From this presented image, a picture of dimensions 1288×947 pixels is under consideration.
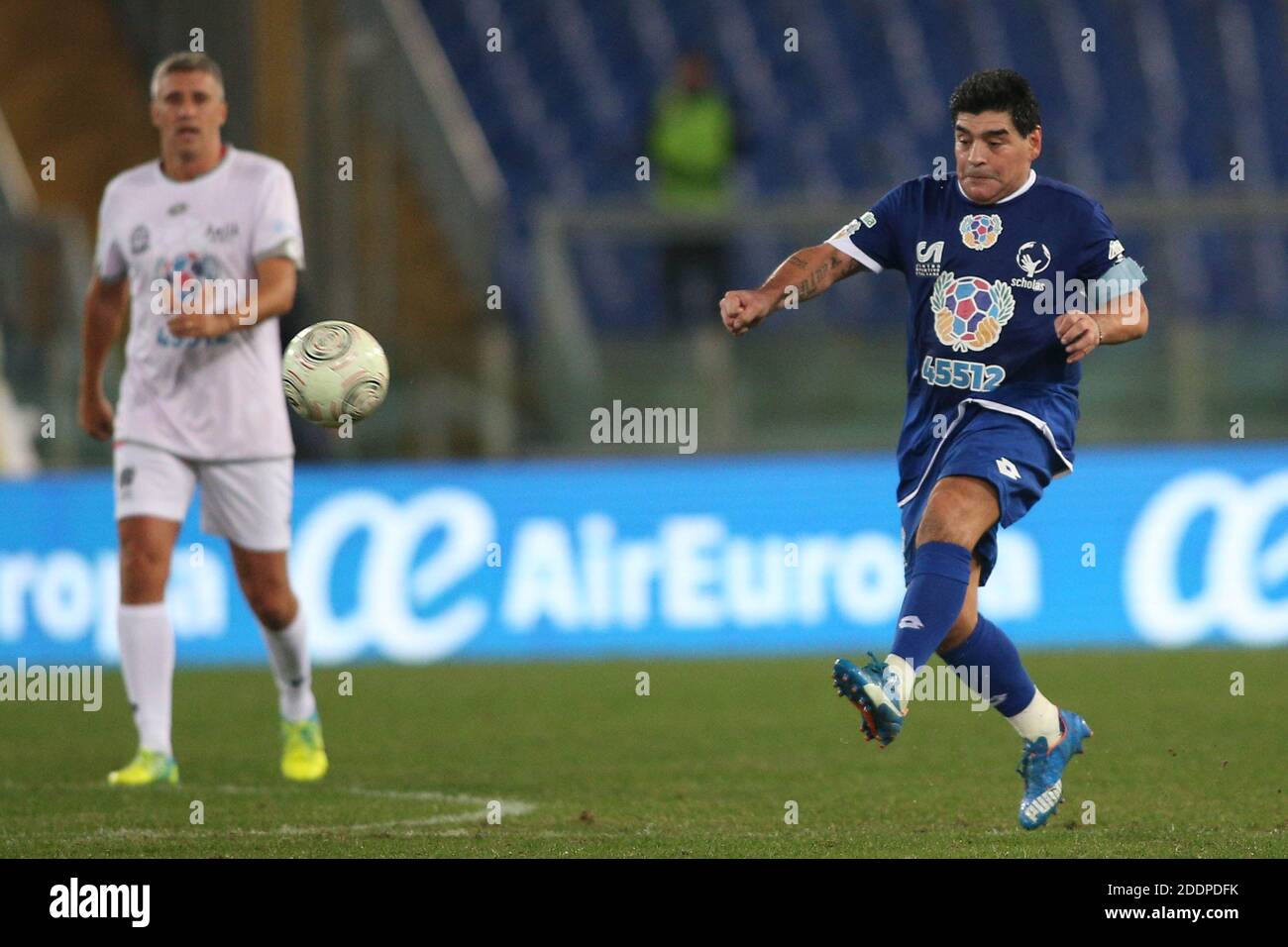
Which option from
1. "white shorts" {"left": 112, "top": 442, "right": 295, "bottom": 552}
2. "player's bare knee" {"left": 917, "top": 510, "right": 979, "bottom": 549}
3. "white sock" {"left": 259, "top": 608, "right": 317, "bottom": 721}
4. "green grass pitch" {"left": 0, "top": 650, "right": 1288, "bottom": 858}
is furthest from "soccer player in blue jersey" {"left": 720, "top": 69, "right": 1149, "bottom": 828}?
"white sock" {"left": 259, "top": 608, "right": 317, "bottom": 721}

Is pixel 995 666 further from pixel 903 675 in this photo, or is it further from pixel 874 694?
pixel 874 694

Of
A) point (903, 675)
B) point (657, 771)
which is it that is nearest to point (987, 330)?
point (903, 675)

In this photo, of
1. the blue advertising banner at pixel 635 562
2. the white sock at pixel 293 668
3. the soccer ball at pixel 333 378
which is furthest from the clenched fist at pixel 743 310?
the blue advertising banner at pixel 635 562

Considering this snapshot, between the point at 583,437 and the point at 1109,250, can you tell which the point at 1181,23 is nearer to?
the point at 583,437

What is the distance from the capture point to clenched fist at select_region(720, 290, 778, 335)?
20.1ft

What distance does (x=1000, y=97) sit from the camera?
6.20m

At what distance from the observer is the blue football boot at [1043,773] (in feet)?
20.6

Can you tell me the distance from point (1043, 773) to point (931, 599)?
0.76 meters

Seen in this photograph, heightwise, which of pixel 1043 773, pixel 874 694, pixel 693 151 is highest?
pixel 693 151

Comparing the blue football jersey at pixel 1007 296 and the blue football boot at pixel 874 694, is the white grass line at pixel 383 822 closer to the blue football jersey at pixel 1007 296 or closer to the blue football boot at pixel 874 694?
the blue football boot at pixel 874 694

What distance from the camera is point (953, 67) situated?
18797 millimetres

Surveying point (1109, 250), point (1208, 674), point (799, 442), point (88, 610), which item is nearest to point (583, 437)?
point (799, 442)

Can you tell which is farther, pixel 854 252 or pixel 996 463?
pixel 854 252

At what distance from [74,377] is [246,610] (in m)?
1.77
